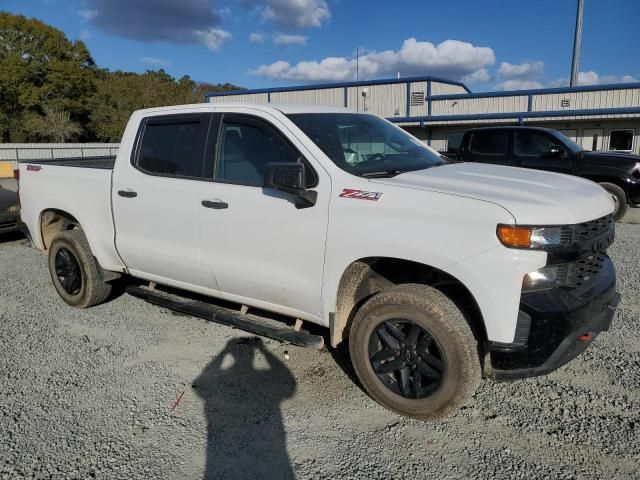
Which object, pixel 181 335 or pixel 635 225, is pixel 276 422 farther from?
pixel 635 225

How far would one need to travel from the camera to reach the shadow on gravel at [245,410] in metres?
2.85

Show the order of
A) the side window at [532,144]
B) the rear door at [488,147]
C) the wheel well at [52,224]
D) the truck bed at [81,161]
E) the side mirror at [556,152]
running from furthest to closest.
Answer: the rear door at [488,147] < the side window at [532,144] < the side mirror at [556,152] < the truck bed at [81,161] < the wheel well at [52,224]

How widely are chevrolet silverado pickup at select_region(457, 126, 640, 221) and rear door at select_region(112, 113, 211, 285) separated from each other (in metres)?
8.28

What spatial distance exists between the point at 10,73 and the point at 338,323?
5920 centimetres

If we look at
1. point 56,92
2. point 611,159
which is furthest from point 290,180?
point 56,92

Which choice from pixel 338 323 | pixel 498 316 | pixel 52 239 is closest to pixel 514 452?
pixel 498 316

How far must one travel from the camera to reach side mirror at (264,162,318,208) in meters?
3.19

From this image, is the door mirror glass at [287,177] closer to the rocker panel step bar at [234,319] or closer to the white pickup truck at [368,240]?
the white pickup truck at [368,240]

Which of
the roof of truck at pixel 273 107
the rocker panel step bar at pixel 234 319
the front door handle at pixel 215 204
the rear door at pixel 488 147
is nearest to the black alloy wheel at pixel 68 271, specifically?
the rocker panel step bar at pixel 234 319

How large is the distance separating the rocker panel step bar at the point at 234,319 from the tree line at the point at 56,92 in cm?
4909

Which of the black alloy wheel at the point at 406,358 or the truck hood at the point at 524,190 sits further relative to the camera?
the black alloy wheel at the point at 406,358

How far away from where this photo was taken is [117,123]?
52969 millimetres

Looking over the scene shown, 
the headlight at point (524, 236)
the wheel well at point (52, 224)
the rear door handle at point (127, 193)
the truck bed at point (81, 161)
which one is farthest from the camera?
the truck bed at point (81, 161)

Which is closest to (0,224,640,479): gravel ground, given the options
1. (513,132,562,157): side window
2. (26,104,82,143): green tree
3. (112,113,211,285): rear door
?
(112,113,211,285): rear door
